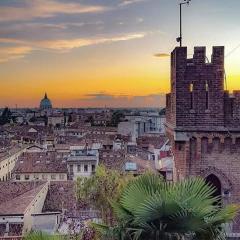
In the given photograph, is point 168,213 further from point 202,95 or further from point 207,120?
point 202,95

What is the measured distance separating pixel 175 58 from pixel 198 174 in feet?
9.68

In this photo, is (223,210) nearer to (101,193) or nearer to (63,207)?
(101,193)

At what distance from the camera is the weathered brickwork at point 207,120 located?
1290 centimetres

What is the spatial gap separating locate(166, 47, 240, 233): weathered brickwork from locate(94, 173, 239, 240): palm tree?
4226 millimetres

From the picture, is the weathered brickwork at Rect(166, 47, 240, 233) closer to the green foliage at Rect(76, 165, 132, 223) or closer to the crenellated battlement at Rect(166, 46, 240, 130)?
the crenellated battlement at Rect(166, 46, 240, 130)

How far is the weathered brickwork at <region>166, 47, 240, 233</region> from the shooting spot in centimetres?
1290

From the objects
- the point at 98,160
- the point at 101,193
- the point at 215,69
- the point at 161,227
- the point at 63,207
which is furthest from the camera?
the point at 98,160

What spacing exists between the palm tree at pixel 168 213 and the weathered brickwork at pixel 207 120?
423cm

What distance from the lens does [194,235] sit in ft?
27.7

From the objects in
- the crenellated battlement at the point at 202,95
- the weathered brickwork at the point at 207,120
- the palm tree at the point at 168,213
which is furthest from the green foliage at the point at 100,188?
the palm tree at the point at 168,213

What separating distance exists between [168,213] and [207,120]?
5.18 metres

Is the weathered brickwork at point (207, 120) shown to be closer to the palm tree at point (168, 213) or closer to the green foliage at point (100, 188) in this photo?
the palm tree at point (168, 213)

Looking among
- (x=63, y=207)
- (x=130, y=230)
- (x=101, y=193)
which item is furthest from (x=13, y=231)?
(x=130, y=230)

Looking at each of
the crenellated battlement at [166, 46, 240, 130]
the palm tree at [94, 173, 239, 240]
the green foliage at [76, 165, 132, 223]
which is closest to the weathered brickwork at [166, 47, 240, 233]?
the crenellated battlement at [166, 46, 240, 130]
